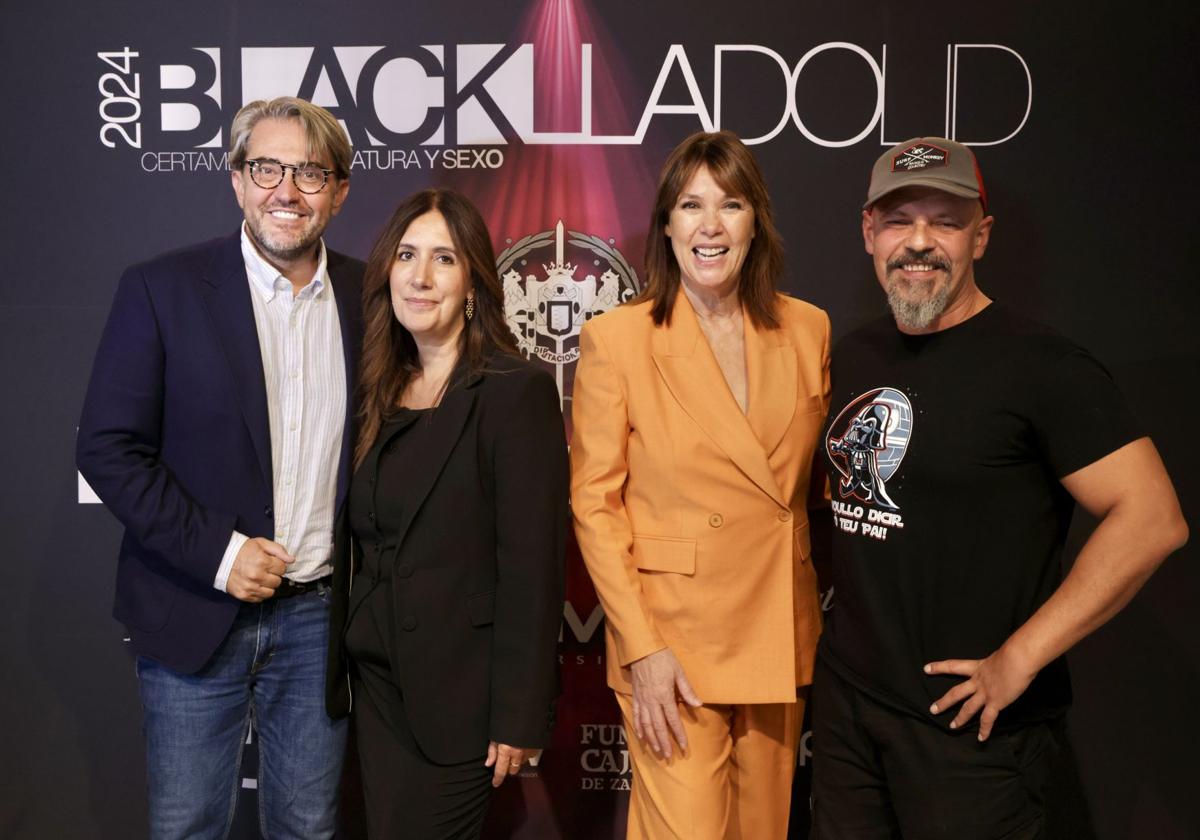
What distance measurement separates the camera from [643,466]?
223 cm

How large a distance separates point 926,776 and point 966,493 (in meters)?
0.58

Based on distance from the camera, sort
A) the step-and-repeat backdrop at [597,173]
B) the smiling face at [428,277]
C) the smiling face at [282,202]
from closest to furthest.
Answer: the smiling face at [428,277]
the smiling face at [282,202]
the step-and-repeat backdrop at [597,173]

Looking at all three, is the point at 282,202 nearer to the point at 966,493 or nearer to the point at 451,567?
the point at 451,567

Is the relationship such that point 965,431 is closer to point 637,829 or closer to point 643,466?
point 643,466

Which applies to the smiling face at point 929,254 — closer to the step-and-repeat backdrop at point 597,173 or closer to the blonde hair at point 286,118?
the step-and-repeat backdrop at point 597,173

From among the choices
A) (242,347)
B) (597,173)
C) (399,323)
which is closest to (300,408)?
(242,347)

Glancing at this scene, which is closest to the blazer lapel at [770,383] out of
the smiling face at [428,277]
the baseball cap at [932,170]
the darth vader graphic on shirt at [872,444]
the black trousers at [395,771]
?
the darth vader graphic on shirt at [872,444]

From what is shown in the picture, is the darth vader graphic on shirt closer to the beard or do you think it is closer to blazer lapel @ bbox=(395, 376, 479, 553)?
blazer lapel @ bbox=(395, 376, 479, 553)

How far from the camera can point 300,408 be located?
89.6 inches

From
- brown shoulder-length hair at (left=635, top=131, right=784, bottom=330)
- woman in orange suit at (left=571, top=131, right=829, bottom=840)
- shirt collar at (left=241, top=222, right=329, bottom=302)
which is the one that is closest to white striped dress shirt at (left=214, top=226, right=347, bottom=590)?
shirt collar at (left=241, top=222, right=329, bottom=302)

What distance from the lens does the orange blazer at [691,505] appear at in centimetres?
219

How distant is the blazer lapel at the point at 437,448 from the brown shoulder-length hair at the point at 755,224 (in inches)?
20.3

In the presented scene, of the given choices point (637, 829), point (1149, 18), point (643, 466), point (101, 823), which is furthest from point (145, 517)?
point (1149, 18)

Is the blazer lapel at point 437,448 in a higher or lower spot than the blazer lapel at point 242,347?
lower
